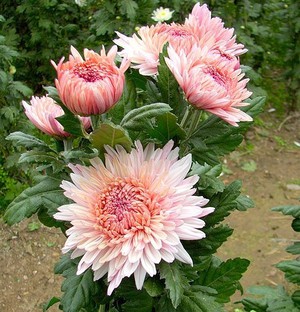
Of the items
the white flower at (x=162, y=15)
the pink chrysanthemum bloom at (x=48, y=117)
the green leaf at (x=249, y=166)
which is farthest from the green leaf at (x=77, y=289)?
the green leaf at (x=249, y=166)

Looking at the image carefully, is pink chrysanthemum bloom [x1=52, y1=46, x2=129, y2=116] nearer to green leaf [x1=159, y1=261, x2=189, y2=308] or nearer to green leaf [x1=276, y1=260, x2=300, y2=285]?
green leaf [x1=159, y1=261, x2=189, y2=308]

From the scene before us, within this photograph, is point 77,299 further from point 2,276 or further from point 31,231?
point 31,231

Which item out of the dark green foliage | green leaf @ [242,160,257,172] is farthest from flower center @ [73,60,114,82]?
green leaf @ [242,160,257,172]

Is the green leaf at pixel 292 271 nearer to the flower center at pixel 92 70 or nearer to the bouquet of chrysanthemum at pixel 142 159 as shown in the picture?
the bouquet of chrysanthemum at pixel 142 159

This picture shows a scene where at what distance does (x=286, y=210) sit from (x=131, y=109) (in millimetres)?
1034

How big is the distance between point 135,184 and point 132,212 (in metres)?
0.06

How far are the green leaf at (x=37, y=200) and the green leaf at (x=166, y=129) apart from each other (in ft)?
0.81

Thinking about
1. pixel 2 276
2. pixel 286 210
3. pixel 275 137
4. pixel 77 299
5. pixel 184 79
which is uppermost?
pixel 184 79

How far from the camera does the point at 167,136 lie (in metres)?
1.16

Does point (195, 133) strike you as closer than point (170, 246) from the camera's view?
No

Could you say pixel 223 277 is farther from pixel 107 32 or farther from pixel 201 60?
pixel 107 32

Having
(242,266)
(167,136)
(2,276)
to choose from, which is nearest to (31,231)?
(2,276)

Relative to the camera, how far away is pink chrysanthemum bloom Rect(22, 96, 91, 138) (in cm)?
119

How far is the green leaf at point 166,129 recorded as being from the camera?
3.71ft
